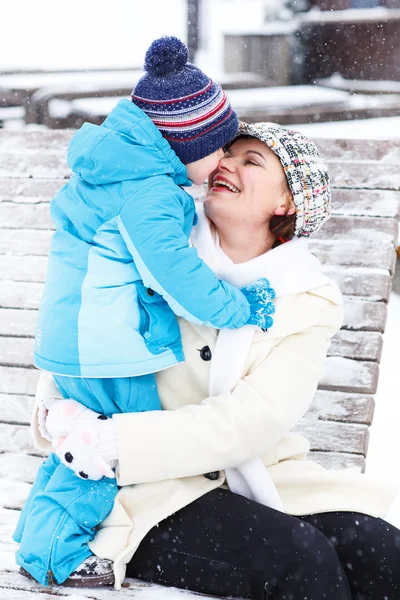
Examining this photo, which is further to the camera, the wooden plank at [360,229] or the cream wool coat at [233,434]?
the wooden plank at [360,229]

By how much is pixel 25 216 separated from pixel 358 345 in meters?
1.46

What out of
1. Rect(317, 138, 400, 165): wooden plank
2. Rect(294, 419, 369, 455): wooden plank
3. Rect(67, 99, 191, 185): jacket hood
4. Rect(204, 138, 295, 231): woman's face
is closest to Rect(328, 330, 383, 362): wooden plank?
Rect(294, 419, 369, 455): wooden plank

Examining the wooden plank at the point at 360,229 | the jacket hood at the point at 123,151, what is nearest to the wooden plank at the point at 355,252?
the wooden plank at the point at 360,229

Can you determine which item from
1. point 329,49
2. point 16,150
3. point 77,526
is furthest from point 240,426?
point 329,49

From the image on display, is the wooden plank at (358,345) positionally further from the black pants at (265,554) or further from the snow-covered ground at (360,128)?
the snow-covered ground at (360,128)

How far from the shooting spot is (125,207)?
169cm

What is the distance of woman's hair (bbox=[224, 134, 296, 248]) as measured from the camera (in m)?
2.01

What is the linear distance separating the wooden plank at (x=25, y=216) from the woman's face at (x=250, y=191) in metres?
1.24

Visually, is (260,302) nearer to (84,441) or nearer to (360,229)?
(84,441)

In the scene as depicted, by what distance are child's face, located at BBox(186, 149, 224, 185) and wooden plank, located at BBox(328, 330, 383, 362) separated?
3.73 feet

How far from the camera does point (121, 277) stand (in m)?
1.76

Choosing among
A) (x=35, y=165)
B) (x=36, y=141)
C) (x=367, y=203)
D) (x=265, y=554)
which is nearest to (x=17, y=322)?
(x=35, y=165)

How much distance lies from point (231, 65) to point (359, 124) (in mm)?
3891

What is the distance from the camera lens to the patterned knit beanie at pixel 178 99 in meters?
1.77
